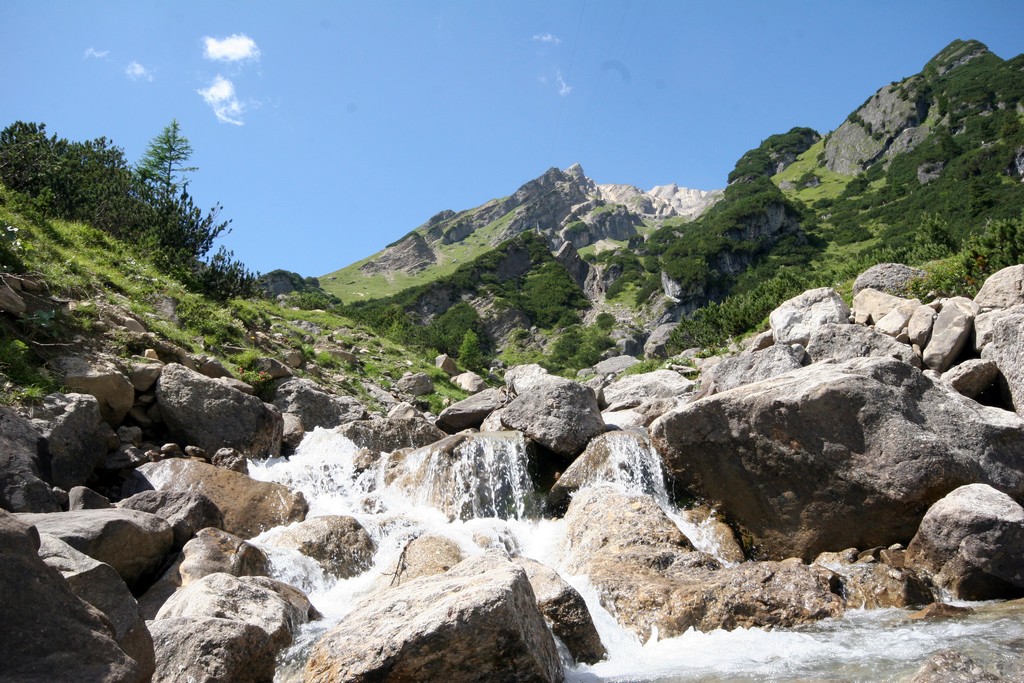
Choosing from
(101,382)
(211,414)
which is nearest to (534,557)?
(211,414)

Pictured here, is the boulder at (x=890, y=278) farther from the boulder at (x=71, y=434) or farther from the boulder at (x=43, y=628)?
the boulder at (x=43, y=628)

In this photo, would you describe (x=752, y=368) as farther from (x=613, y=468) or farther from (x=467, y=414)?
(x=467, y=414)

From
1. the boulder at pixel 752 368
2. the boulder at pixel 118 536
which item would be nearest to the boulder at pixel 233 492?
the boulder at pixel 118 536

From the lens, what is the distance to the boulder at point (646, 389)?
70.1ft

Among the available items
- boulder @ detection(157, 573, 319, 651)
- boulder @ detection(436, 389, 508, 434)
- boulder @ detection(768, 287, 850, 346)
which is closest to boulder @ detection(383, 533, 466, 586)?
boulder @ detection(157, 573, 319, 651)

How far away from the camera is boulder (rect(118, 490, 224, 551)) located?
31.7 feet

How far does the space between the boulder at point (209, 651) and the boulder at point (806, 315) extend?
17186 millimetres

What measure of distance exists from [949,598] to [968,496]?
146 centimetres

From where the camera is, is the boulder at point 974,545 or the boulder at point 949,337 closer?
the boulder at point 974,545

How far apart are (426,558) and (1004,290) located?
14.6m

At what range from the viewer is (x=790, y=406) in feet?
34.2

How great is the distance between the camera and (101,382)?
41.3ft

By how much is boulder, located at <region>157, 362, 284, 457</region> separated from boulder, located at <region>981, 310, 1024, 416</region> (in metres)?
16.0

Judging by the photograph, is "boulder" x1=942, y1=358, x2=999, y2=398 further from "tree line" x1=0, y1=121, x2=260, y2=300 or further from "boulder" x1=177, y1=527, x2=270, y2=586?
"tree line" x1=0, y1=121, x2=260, y2=300
